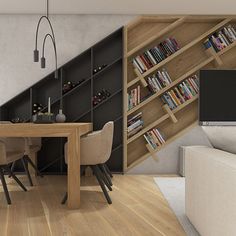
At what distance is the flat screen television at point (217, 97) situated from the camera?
18.8 ft

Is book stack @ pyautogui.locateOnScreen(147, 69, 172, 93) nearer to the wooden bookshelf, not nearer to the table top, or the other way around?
the wooden bookshelf

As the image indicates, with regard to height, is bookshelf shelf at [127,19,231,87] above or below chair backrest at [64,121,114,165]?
above

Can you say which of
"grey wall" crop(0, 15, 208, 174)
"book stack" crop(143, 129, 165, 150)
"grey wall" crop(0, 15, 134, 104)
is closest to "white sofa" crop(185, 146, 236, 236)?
"book stack" crop(143, 129, 165, 150)

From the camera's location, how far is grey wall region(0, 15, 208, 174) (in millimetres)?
5672

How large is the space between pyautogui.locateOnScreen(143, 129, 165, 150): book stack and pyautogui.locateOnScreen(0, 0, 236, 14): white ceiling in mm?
1860

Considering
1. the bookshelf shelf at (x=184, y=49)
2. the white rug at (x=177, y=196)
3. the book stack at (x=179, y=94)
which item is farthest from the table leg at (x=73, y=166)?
the book stack at (x=179, y=94)

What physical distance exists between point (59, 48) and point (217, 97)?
269 centimetres

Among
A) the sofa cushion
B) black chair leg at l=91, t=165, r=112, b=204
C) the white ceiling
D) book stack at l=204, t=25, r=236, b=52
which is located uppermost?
the white ceiling

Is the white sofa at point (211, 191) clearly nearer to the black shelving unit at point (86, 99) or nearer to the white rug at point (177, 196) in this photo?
the white rug at point (177, 196)

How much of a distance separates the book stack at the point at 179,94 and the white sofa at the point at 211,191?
2.88 metres

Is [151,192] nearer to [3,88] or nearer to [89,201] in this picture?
[89,201]

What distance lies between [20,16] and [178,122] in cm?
305

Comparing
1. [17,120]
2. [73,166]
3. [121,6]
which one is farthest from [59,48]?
[73,166]

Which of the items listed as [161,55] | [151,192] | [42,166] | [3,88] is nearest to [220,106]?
[161,55]
